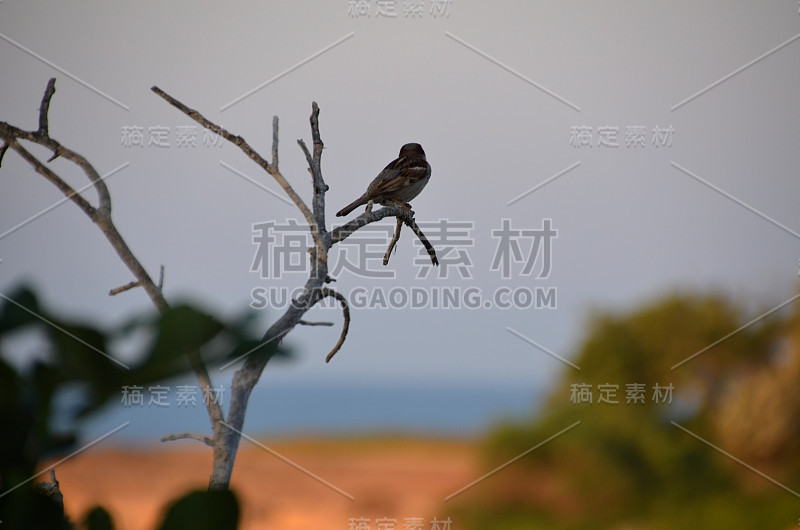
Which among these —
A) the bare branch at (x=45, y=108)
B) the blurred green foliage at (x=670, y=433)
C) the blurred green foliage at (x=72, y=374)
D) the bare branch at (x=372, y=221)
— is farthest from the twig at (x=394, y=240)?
the blurred green foliage at (x=670, y=433)

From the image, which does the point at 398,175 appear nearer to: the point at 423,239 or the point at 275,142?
the point at 423,239

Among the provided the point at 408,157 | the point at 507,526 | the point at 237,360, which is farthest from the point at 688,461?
the point at 237,360

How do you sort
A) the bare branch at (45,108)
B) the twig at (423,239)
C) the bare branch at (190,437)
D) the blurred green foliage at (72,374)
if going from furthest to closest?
the twig at (423,239) < the bare branch at (45,108) < the bare branch at (190,437) < the blurred green foliage at (72,374)

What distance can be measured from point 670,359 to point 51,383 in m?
11.4

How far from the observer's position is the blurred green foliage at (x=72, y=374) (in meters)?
0.50

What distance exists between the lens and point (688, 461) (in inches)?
397

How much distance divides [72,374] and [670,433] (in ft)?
34.3

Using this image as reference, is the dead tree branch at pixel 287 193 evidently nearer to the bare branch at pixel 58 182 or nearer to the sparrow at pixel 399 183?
the bare branch at pixel 58 182

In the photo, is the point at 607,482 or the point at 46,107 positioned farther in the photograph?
the point at 607,482

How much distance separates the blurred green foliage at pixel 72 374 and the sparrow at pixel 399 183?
12.6ft

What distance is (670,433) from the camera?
10.1 m

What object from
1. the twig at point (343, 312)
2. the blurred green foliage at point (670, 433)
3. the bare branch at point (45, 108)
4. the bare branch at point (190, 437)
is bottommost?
the blurred green foliage at point (670, 433)

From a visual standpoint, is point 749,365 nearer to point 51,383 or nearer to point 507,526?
point 507,526

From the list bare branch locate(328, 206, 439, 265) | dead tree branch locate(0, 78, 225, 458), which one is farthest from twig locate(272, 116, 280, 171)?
dead tree branch locate(0, 78, 225, 458)
